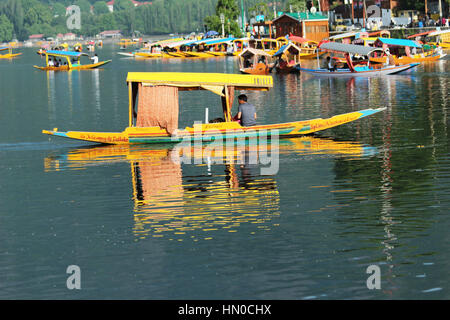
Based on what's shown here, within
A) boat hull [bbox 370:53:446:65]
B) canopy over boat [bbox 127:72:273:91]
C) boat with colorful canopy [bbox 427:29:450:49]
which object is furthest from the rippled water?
boat with colorful canopy [bbox 427:29:450:49]

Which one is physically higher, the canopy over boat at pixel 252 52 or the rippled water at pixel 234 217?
the canopy over boat at pixel 252 52

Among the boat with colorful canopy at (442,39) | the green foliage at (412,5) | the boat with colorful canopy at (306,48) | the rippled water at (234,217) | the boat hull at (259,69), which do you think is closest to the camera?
the rippled water at (234,217)

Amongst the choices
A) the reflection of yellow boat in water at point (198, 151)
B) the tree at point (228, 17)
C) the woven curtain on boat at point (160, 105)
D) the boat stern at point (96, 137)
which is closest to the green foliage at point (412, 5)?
the tree at point (228, 17)

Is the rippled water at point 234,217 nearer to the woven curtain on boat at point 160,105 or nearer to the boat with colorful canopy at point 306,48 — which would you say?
the woven curtain on boat at point 160,105

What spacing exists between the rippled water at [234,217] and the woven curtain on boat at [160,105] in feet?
3.83

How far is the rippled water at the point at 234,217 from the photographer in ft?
50.1

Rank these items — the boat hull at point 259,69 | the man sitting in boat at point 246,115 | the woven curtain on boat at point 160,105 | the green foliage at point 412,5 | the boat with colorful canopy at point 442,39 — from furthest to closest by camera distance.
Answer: the green foliage at point 412,5 → the boat with colorful canopy at point 442,39 → the boat hull at point 259,69 → the man sitting in boat at point 246,115 → the woven curtain on boat at point 160,105

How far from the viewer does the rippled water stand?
1528cm

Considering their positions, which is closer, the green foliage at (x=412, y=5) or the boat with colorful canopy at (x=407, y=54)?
the boat with colorful canopy at (x=407, y=54)

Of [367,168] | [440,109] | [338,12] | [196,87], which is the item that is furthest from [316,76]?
[338,12]

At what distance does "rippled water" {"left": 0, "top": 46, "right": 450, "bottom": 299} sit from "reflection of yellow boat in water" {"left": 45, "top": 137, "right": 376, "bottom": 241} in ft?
0.21

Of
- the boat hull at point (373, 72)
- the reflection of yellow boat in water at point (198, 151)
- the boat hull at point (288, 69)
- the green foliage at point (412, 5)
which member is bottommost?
the reflection of yellow boat in water at point (198, 151)

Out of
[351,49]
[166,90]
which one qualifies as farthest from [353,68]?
[166,90]
